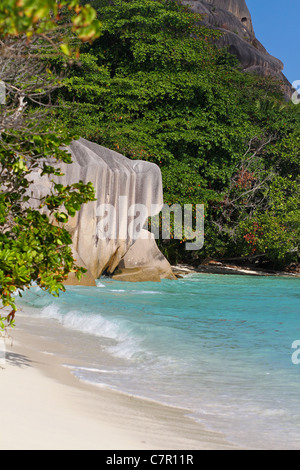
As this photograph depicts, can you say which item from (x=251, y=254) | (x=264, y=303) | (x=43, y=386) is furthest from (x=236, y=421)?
(x=251, y=254)

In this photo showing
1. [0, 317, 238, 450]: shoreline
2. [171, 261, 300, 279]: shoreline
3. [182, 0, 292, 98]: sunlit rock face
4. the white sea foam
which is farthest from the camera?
[182, 0, 292, 98]: sunlit rock face

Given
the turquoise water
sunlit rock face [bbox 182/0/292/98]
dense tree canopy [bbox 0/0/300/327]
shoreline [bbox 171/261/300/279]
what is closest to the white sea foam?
the turquoise water

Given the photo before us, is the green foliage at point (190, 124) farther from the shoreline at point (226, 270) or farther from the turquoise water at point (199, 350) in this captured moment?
the turquoise water at point (199, 350)

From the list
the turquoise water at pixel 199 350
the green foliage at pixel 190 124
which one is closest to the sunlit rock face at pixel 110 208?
the turquoise water at pixel 199 350

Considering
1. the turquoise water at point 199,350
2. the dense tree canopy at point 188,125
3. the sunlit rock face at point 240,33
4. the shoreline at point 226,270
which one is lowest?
the turquoise water at point 199,350

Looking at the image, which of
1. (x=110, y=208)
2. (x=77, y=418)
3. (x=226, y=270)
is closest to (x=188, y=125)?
(x=226, y=270)

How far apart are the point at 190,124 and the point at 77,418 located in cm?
1904

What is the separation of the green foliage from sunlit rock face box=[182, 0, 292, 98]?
19969 millimetres

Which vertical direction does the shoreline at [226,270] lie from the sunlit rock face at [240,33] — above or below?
below

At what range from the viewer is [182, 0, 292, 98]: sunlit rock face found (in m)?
45.2

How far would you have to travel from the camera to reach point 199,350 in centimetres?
786

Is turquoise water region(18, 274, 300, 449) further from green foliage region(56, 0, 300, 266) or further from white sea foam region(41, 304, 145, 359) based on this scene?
green foliage region(56, 0, 300, 266)

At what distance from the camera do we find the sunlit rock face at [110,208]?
14.7 metres

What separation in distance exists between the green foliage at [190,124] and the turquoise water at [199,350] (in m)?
7.35
